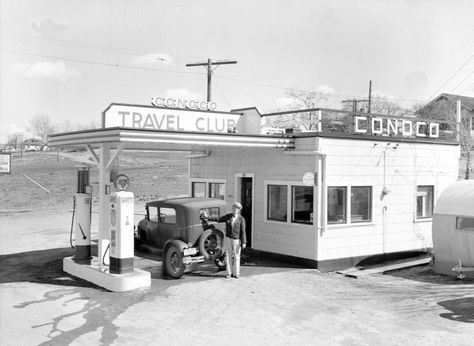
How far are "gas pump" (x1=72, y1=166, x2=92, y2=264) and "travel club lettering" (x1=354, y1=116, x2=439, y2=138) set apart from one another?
24.5 ft

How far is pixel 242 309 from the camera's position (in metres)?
9.86

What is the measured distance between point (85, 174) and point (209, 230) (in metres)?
3.58

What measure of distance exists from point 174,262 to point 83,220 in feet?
8.91

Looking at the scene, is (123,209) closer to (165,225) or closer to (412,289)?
(165,225)

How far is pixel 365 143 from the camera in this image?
14.8m

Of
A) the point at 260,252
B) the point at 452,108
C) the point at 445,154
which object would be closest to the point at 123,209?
the point at 260,252

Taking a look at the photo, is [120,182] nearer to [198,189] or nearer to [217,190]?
[217,190]

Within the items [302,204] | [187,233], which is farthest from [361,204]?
[187,233]

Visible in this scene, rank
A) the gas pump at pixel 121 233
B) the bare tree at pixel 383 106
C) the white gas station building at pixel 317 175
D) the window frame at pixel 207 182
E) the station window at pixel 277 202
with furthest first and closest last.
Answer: the bare tree at pixel 383 106
the window frame at pixel 207 182
the station window at pixel 277 202
the white gas station building at pixel 317 175
the gas pump at pixel 121 233

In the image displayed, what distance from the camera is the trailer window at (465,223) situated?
13200 millimetres

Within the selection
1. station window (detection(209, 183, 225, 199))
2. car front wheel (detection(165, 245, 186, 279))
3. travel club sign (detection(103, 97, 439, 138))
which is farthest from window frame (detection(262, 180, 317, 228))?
car front wheel (detection(165, 245, 186, 279))

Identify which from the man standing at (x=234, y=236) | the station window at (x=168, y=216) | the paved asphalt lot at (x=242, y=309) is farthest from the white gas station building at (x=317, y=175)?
the man standing at (x=234, y=236)

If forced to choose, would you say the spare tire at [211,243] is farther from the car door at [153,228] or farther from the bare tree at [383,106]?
the bare tree at [383,106]

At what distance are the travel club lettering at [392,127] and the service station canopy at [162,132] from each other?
7.22 feet
